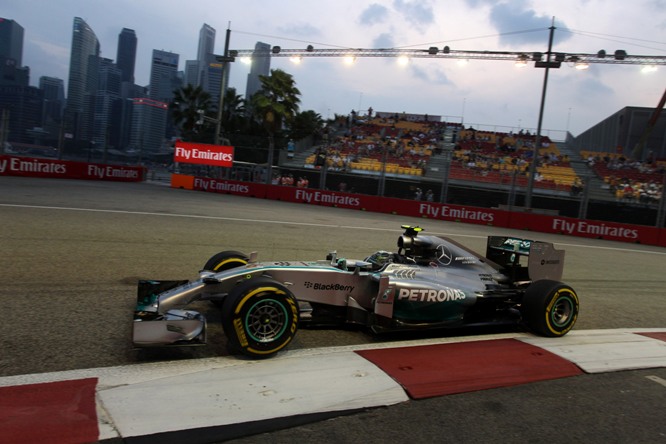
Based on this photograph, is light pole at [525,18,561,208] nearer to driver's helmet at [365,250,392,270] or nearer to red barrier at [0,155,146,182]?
driver's helmet at [365,250,392,270]

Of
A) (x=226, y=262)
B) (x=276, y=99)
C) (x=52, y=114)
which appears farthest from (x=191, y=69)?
(x=226, y=262)

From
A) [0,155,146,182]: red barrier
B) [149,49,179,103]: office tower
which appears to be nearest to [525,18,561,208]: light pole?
[0,155,146,182]: red barrier

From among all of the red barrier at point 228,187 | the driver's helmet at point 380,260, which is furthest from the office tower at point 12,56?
the driver's helmet at point 380,260

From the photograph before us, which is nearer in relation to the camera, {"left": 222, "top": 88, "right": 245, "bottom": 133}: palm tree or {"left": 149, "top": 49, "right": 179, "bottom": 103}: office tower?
{"left": 222, "top": 88, "right": 245, "bottom": 133}: palm tree

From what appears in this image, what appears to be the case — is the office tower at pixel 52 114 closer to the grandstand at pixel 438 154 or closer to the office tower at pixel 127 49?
the grandstand at pixel 438 154

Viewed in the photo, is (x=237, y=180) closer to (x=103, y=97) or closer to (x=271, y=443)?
(x=271, y=443)

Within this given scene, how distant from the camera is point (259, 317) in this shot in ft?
13.0

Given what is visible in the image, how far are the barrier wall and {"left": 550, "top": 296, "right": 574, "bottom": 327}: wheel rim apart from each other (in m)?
16.3

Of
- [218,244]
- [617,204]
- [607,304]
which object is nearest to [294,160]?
[617,204]

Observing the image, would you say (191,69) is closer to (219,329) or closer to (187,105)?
(187,105)

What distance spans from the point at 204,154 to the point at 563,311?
83.3 feet

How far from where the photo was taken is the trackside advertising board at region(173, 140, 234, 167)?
27.5 meters

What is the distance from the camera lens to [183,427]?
2863 mm

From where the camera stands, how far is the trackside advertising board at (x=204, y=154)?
27.5 m
